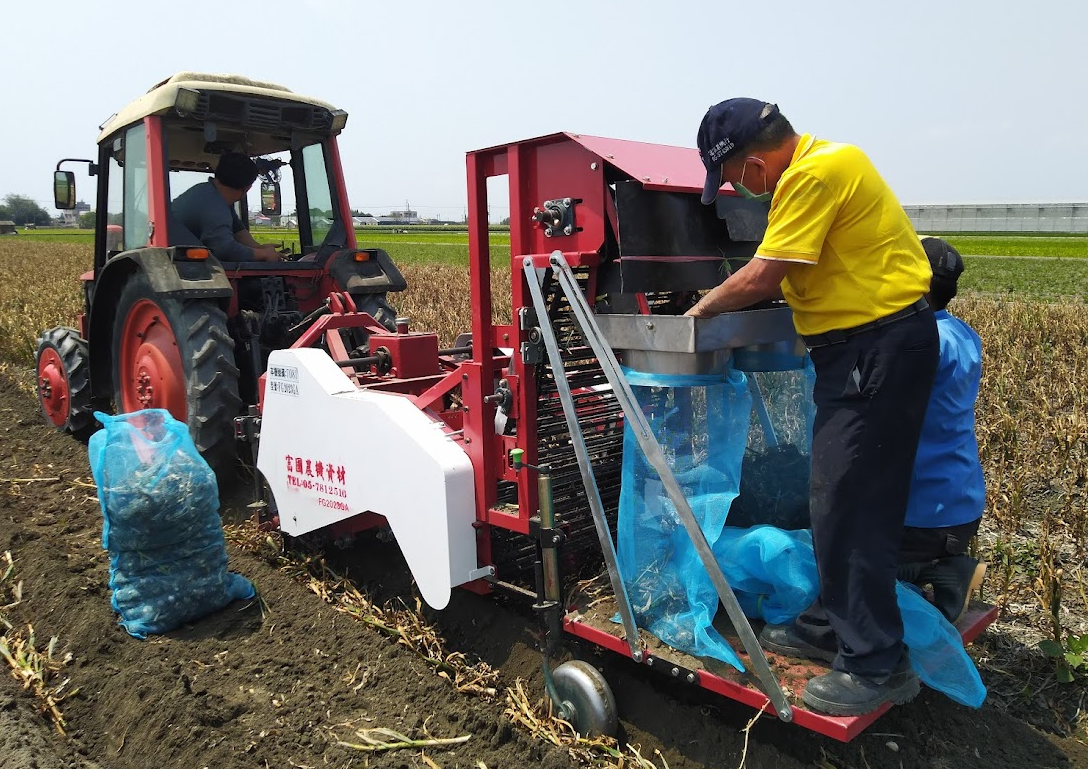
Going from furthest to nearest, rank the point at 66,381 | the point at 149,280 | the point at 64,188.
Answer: the point at 66,381, the point at 64,188, the point at 149,280

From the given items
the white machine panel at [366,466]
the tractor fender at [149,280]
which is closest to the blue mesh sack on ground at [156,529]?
the white machine panel at [366,466]

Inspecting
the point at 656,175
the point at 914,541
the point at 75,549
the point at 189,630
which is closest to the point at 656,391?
the point at 656,175

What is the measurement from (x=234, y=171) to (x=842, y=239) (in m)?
4.11

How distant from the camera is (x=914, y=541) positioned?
274 cm

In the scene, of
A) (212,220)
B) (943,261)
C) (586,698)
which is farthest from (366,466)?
(212,220)

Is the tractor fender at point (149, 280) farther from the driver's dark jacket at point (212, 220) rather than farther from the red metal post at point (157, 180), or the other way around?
the driver's dark jacket at point (212, 220)

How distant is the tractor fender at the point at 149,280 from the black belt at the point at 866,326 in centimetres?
330

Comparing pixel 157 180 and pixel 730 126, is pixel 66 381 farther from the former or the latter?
→ pixel 730 126

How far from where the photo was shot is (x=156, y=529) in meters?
3.49

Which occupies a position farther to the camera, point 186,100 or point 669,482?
point 186,100

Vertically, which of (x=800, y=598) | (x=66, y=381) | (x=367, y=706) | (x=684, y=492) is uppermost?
(x=66, y=381)

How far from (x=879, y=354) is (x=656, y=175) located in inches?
36.2

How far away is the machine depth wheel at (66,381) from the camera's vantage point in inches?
241

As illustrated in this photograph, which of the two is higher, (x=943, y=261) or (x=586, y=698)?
(x=943, y=261)
